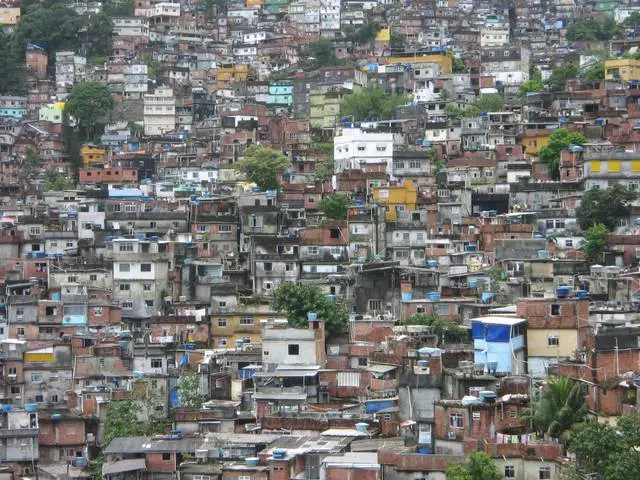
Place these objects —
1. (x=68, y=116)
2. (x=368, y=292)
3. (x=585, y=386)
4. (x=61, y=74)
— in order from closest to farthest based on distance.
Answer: (x=585, y=386) → (x=368, y=292) → (x=68, y=116) → (x=61, y=74)

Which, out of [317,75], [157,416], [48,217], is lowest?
[157,416]

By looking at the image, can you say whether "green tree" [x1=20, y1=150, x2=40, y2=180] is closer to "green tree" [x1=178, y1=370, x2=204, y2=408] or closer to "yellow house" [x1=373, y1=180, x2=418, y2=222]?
"yellow house" [x1=373, y1=180, x2=418, y2=222]

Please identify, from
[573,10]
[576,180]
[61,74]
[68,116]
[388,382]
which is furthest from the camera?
[573,10]

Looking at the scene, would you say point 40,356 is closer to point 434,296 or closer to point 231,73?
point 434,296

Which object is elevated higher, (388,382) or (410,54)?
(410,54)

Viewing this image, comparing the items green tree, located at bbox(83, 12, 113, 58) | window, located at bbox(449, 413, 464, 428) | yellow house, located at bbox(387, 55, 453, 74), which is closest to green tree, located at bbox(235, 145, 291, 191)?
yellow house, located at bbox(387, 55, 453, 74)

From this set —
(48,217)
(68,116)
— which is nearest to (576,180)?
(48,217)

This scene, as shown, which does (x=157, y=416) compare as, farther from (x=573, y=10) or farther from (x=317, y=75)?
(x=573, y=10)
